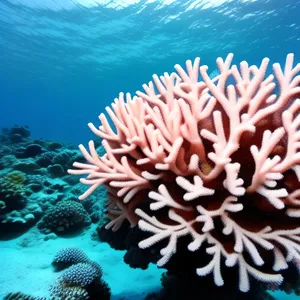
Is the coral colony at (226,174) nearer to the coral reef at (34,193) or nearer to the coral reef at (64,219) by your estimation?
the coral reef at (64,219)

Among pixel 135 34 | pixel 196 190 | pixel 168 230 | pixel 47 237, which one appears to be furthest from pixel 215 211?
pixel 135 34

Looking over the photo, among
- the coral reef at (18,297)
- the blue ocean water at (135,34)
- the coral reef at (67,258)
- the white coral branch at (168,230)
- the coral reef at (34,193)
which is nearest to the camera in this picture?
the white coral branch at (168,230)

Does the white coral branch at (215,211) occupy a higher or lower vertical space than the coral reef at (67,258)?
higher

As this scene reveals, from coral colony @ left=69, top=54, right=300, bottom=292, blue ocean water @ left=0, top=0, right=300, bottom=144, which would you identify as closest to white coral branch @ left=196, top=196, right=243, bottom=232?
coral colony @ left=69, top=54, right=300, bottom=292

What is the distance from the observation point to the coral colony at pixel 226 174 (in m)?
1.68

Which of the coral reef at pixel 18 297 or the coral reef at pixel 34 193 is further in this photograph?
the coral reef at pixel 34 193

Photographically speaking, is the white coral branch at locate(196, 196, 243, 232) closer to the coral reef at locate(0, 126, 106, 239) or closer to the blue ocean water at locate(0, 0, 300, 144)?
the coral reef at locate(0, 126, 106, 239)

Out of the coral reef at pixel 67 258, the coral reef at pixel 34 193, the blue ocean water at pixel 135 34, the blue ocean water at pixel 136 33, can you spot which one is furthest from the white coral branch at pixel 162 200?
the blue ocean water at pixel 135 34

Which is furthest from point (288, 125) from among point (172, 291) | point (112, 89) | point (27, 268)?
point (112, 89)

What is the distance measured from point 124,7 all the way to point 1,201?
26.6m

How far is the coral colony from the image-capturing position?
1.68 metres

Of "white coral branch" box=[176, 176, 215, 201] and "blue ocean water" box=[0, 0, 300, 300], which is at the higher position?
"blue ocean water" box=[0, 0, 300, 300]

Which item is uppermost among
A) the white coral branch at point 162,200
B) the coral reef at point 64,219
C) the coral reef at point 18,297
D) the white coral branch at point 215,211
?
the white coral branch at point 162,200

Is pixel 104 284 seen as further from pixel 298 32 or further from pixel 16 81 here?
pixel 16 81
